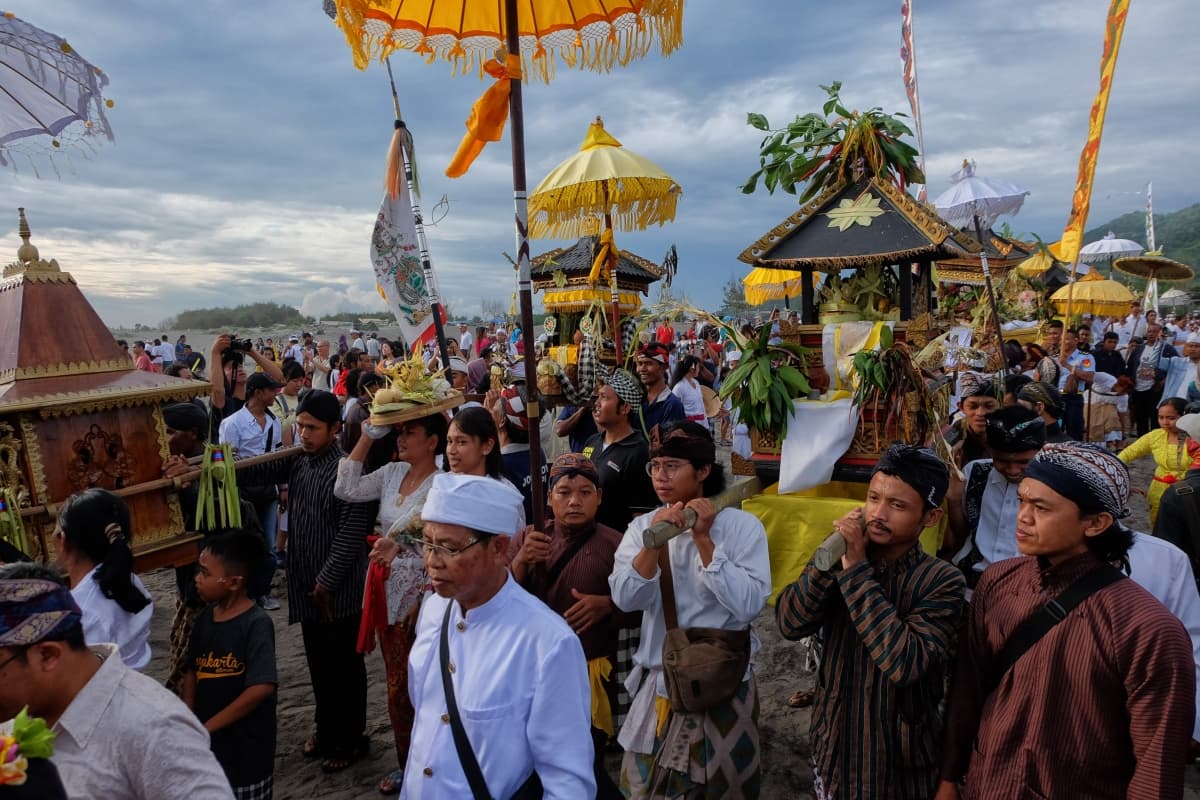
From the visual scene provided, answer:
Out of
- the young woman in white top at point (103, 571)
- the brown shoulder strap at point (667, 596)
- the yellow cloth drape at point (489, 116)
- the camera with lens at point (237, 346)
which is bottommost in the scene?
the brown shoulder strap at point (667, 596)

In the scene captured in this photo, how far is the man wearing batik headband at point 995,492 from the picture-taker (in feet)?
11.5

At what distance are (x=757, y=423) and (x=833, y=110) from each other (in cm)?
211

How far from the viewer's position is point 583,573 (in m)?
3.42

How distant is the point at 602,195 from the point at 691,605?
5.00m

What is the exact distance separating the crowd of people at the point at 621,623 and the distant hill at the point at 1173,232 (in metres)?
55.9

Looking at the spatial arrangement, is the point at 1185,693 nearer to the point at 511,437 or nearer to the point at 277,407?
the point at 511,437

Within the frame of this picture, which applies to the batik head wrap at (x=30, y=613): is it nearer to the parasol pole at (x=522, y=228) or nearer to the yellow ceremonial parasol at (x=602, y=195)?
the parasol pole at (x=522, y=228)

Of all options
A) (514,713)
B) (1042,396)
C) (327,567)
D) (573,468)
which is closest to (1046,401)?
(1042,396)

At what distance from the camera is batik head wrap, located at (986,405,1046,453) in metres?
3.48

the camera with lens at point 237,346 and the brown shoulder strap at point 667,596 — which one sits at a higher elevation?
the camera with lens at point 237,346

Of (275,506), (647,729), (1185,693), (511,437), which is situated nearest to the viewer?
(1185,693)

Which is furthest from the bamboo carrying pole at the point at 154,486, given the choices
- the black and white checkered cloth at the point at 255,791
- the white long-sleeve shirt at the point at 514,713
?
the white long-sleeve shirt at the point at 514,713

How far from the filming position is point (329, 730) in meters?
4.21

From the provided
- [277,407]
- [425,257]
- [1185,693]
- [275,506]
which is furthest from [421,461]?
[277,407]
